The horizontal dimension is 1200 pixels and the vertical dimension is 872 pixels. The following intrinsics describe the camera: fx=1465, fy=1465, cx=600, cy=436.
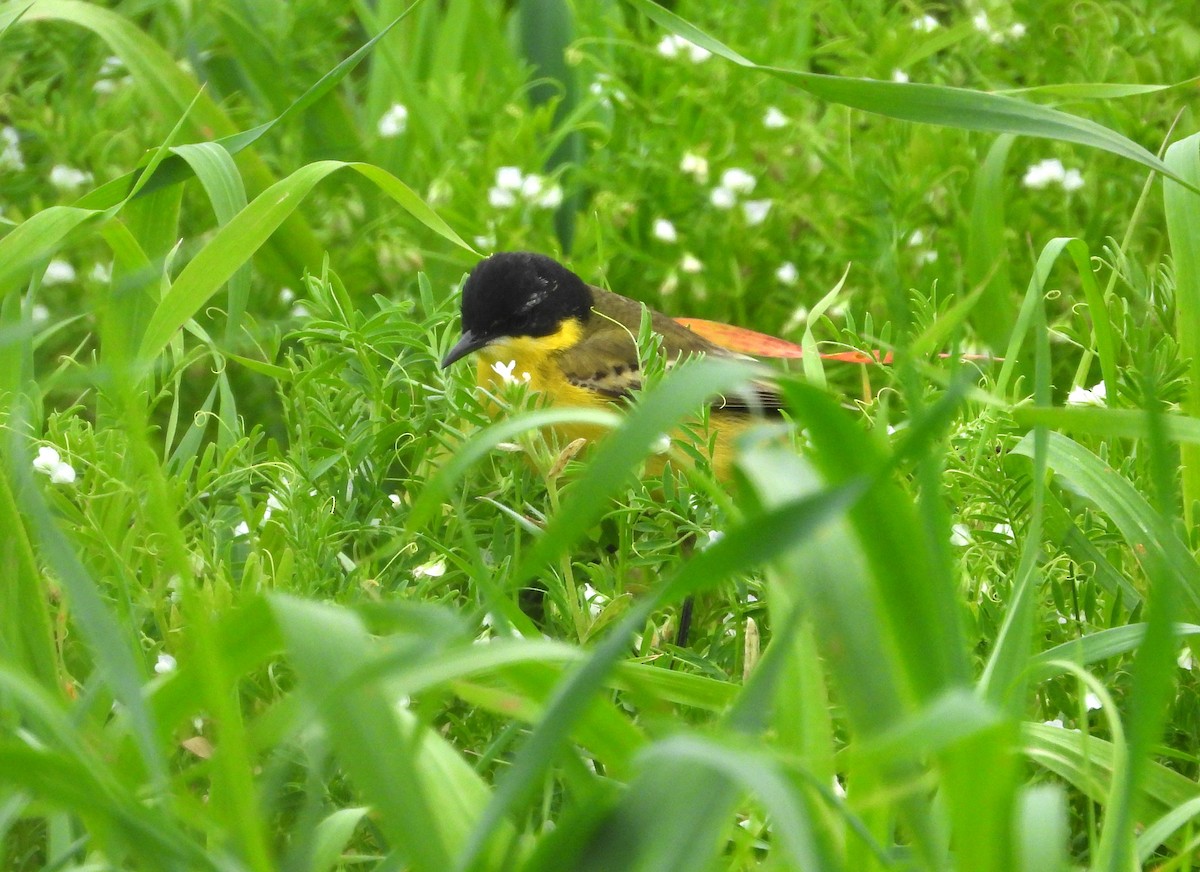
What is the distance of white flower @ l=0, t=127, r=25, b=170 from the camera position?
421 centimetres

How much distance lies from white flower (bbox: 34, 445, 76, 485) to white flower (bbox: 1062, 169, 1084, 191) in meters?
2.76

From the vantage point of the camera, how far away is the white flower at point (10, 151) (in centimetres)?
421

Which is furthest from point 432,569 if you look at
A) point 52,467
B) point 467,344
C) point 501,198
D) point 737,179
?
point 737,179

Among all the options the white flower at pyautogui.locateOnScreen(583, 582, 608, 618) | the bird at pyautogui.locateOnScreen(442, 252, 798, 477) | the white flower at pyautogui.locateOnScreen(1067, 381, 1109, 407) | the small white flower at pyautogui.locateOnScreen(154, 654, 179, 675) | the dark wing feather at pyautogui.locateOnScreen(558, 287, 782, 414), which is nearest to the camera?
the small white flower at pyautogui.locateOnScreen(154, 654, 179, 675)

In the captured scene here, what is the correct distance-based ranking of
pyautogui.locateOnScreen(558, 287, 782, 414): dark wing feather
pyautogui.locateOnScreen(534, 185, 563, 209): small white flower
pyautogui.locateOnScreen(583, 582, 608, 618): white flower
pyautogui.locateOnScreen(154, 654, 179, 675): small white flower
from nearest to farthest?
pyautogui.locateOnScreen(154, 654, 179, 675): small white flower
pyautogui.locateOnScreen(583, 582, 608, 618): white flower
pyautogui.locateOnScreen(558, 287, 782, 414): dark wing feather
pyautogui.locateOnScreen(534, 185, 563, 209): small white flower

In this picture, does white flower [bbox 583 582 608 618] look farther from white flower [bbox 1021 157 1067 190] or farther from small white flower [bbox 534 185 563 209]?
white flower [bbox 1021 157 1067 190]

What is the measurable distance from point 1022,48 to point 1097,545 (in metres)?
2.35

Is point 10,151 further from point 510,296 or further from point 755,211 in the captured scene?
point 755,211

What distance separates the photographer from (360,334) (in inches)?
95.5

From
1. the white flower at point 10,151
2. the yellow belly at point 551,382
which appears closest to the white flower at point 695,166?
the yellow belly at point 551,382

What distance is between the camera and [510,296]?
3.59m

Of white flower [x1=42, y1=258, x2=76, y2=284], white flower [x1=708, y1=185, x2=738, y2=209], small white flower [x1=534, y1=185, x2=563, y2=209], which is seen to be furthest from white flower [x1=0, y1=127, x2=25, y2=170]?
white flower [x1=708, y1=185, x2=738, y2=209]

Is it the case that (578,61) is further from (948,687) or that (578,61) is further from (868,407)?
(948,687)

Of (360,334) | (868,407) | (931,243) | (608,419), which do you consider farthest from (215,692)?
(931,243)
